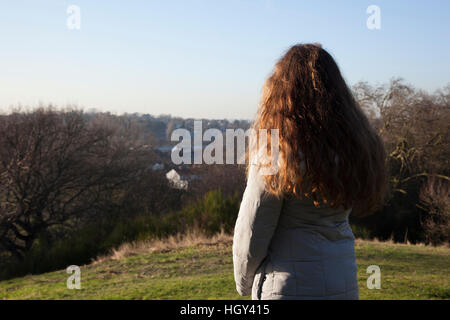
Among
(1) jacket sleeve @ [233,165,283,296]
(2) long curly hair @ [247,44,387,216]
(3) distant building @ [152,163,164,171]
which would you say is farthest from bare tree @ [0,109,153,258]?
(2) long curly hair @ [247,44,387,216]

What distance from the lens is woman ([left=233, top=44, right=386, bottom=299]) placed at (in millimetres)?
1676

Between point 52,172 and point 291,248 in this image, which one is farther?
point 52,172

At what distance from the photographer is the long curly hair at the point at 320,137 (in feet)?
5.47

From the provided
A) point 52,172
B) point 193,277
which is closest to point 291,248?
point 193,277

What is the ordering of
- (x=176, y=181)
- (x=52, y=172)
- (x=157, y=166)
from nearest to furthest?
(x=52, y=172) → (x=176, y=181) → (x=157, y=166)

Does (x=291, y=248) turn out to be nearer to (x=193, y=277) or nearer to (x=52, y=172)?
(x=193, y=277)

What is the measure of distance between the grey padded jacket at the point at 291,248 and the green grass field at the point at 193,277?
349 cm

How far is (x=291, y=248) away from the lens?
1744 millimetres

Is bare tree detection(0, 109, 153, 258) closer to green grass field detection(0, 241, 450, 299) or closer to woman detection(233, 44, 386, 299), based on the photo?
green grass field detection(0, 241, 450, 299)

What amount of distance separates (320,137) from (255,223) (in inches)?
18.2

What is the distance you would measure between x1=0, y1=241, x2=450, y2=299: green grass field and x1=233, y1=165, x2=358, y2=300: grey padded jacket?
3.49 meters

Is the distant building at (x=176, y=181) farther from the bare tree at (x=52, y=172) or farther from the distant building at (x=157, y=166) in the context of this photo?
the bare tree at (x=52, y=172)

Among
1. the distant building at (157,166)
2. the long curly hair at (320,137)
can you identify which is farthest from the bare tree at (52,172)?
the long curly hair at (320,137)

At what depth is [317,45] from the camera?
1.91 metres
